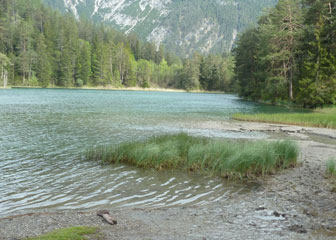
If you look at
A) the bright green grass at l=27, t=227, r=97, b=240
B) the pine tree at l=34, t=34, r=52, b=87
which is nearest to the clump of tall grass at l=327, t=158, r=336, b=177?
the bright green grass at l=27, t=227, r=97, b=240

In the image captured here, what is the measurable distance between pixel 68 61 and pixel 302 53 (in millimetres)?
Answer: 85129

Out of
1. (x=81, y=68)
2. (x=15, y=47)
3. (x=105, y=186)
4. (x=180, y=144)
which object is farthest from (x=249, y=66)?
(x=15, y=47)

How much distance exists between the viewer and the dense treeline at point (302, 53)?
37781mm

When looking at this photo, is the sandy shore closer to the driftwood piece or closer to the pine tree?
the driftwood piece

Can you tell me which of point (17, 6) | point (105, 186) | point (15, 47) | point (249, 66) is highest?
point (17, 6)

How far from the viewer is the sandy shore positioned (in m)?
5.43

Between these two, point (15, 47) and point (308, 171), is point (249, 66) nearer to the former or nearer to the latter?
point (308, 171)

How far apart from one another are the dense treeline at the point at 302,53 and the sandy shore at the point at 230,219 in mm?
33433

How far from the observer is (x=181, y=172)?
35.0ft

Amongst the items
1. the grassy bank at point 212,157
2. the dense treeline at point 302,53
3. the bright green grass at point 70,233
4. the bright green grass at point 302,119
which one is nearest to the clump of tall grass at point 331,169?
the grassy bank at point 212,157

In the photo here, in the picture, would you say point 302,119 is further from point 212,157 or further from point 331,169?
point 212,157

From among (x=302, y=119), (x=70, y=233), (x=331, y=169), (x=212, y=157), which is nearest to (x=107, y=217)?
(x=70, y=233)

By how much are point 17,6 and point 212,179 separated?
145 meters

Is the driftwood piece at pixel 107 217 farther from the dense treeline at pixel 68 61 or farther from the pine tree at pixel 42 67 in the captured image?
the pine tree at pixel 42 67
